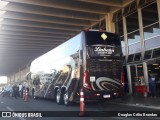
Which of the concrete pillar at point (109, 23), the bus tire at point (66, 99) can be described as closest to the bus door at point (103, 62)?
the bus tire at point (66, 99)

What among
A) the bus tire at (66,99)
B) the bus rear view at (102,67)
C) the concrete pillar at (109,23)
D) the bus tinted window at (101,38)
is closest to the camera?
the bus rear view at (102,67)

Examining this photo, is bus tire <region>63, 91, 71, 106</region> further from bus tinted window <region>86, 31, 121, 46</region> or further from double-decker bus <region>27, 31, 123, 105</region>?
bus tinted window <region>86, 31, 121, 46</region>

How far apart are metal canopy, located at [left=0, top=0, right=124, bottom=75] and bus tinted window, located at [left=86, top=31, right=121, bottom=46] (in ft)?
26.9

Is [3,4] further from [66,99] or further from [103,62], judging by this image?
[103,62]

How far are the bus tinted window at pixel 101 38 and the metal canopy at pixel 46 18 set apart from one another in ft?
26.9

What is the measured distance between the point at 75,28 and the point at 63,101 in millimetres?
16648

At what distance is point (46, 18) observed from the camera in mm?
28453

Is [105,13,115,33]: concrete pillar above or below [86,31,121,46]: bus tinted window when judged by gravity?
above

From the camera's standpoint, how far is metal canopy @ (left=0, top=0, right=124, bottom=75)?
2412cm

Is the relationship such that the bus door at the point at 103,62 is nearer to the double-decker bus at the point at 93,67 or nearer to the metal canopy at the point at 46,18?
Answer: the double-decker bus at the point at 93,67

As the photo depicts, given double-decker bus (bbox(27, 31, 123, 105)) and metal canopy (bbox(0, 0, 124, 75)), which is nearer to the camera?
double-decker bus (bbox(27, 31, 123, 105))

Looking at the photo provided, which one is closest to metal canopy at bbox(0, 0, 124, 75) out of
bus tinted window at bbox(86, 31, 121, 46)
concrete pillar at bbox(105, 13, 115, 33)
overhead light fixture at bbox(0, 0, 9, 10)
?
overhead light fixture at bbox(0, 0, 9, 10)

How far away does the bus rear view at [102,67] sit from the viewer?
14.7 m

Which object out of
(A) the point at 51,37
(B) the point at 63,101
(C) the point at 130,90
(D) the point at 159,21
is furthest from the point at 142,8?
(A) the point at 51,37
